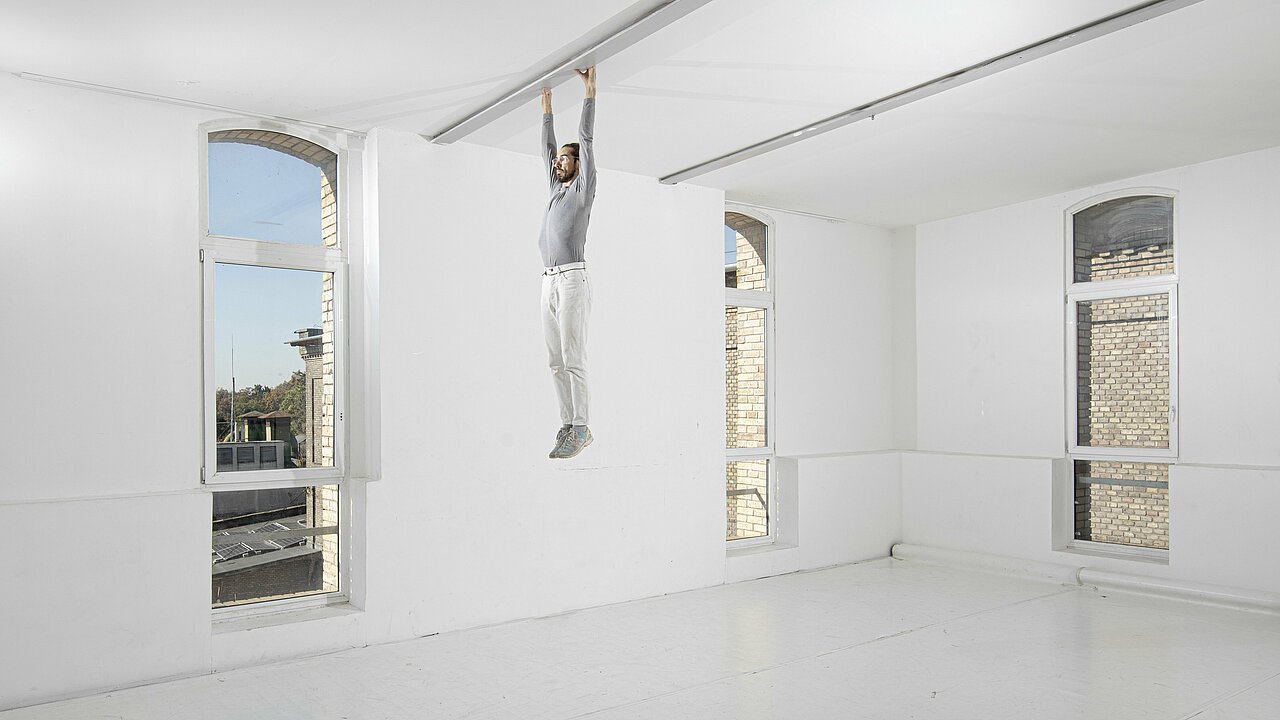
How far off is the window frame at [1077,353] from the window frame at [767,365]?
2.32 meters

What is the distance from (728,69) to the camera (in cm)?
460

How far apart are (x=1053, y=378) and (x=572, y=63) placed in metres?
5.11

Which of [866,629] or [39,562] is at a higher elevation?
[39,562]

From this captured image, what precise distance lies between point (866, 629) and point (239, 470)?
12.6 ft

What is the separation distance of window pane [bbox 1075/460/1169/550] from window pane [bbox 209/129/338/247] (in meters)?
5.98

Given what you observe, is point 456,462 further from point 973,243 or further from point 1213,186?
point 1213,186

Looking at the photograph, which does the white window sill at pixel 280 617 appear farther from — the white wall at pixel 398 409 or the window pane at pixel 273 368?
the window pane at pixel 273 368

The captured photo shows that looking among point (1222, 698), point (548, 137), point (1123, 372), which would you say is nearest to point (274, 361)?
point (548, 137)

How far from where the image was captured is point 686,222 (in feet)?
22.8

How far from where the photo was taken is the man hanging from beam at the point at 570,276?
12.1 feet

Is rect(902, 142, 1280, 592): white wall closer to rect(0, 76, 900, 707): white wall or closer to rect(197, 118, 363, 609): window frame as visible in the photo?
rect(0, 76, 900, 707): white wall

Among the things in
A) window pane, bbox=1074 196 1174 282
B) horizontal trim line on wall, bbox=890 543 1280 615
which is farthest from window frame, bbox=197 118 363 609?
window pane, bbox=1074 196 1174 282

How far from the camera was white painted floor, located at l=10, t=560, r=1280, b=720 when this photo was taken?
429cm

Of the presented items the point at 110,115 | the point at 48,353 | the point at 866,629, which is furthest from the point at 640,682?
the point at 110,115
